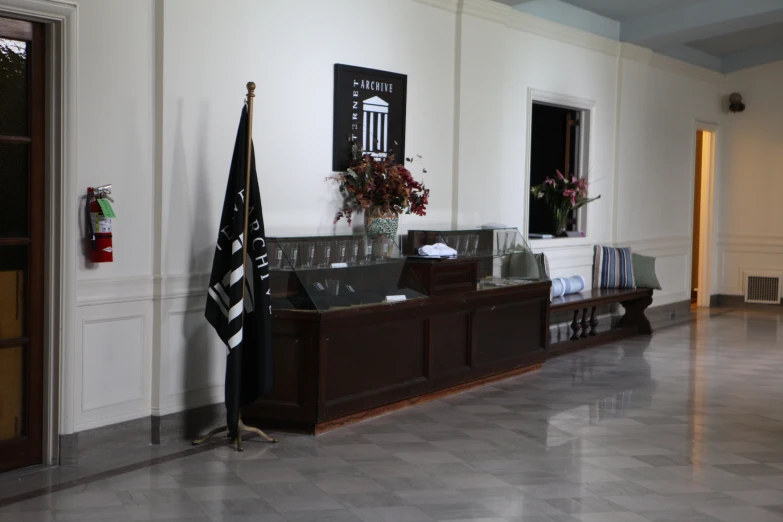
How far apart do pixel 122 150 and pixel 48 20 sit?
2.48ft

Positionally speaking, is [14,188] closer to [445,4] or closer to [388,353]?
[388,353]

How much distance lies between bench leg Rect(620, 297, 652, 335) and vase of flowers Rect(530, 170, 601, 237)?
1.35 meters

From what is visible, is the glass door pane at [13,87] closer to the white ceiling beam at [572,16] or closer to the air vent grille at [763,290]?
the white ceiling beam at [572,16]

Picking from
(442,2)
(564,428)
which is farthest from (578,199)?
(564,428)

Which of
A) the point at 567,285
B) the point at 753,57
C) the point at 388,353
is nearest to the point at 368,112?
the point at 388,353

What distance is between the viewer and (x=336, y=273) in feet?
18.5

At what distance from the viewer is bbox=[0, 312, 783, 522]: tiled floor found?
4156mm

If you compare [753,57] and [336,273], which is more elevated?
Answer: [753,57]

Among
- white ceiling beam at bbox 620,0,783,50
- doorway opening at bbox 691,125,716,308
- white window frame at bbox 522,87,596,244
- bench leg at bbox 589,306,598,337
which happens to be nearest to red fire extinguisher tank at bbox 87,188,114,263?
white window frame at bbox 522,87,596,244

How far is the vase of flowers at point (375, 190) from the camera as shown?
633 cm

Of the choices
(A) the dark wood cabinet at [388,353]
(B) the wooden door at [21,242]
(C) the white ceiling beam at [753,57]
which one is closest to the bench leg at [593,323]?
(A) the dark wood cabinet at [388,353]

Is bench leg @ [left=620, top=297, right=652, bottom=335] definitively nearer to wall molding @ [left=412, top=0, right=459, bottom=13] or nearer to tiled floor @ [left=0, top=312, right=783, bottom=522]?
tiled floor @ [left=0, top=312, right=783, bottom=522]

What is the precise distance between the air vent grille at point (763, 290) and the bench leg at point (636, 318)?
3.47 m

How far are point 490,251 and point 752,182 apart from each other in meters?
6.88
